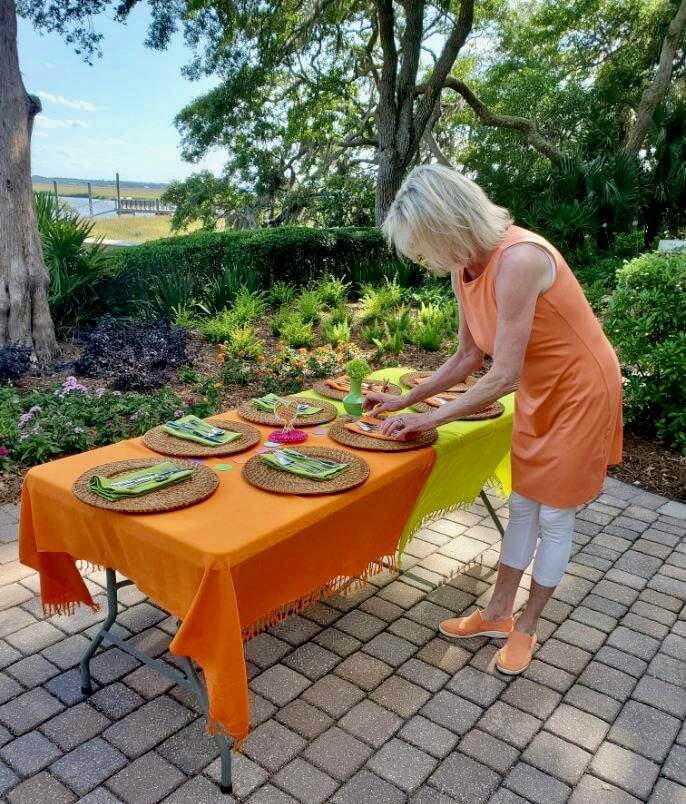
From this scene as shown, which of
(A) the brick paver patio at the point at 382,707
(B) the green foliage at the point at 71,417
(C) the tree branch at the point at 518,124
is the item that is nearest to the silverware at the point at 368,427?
(A) the brick paver patio at the point at 382,707

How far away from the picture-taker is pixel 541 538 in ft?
7.34

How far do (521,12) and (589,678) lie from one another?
21528 millimetres

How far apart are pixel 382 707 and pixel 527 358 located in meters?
1.23

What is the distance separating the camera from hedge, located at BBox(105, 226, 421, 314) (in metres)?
7.12

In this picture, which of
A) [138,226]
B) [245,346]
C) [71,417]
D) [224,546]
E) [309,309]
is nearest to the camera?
[224,546]

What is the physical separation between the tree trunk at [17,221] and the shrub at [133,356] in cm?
50

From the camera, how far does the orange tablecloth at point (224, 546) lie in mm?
1577

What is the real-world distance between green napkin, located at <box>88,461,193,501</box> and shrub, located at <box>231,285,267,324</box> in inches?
186

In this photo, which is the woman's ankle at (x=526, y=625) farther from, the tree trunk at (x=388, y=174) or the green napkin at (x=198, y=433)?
the tree trunk at (x=388, y=174)

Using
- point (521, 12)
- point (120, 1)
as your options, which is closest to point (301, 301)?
point (120, 1)

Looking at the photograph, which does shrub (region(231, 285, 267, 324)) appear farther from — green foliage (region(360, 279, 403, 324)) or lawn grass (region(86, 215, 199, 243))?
lawn grass (region(86, 215, 199, 243))

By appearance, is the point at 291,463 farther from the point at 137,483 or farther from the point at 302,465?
the point at 137,483

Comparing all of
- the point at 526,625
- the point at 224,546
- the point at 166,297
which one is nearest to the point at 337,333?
the point at 166,297

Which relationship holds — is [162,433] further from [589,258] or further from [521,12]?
[521,12]
